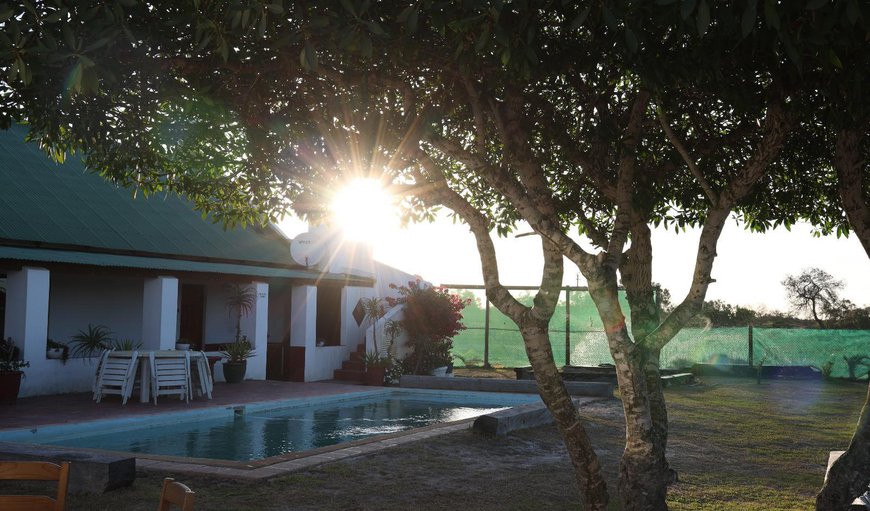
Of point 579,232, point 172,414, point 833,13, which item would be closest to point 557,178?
point 579,232

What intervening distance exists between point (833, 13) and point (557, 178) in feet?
17.5

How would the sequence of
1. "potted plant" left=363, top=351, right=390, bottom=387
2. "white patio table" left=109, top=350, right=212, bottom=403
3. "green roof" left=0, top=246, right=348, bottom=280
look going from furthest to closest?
"potted plant" left=363, top=351, right=390, bottom=387
"white patio table" left=109, top=350, right=212, bottom=403
"green roof" left=0, top=246, right=348, bottom=280

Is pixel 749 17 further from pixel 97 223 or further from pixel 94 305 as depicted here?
pixel 94 305

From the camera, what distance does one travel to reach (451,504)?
699cm

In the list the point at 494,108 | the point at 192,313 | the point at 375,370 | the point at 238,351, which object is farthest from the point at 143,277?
the point at 494,108

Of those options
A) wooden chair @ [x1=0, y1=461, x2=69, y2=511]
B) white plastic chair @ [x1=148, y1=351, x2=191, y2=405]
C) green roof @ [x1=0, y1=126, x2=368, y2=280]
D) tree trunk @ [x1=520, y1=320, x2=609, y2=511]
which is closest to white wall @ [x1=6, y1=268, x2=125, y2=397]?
green roof @ [x1=0, y1=126, x2=368, y2=280]

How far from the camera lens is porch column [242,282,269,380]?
18781mm

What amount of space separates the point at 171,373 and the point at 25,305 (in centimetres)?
273

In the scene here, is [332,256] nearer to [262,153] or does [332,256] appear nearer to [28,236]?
[28,236]

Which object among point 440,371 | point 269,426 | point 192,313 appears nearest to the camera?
point 269,426

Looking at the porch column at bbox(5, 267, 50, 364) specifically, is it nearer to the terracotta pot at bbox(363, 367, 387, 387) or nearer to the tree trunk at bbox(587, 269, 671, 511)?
the terracotta pot at bbox(363, 367, 387, 387)

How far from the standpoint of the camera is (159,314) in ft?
52.5

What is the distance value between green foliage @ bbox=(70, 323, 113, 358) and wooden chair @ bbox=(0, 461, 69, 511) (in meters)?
12.9

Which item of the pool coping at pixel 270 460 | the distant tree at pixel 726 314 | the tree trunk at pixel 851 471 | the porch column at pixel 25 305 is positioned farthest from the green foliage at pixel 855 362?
the porch column at pixel 25 305
